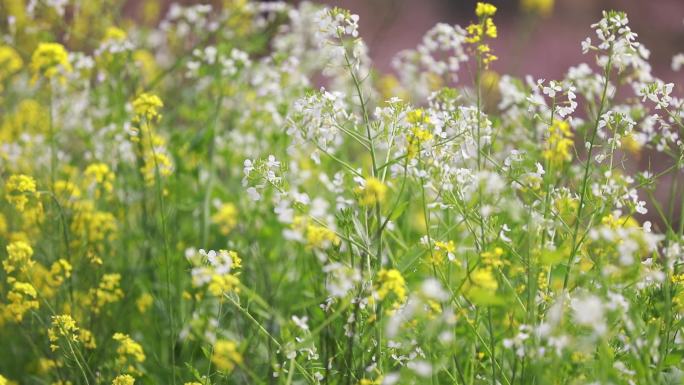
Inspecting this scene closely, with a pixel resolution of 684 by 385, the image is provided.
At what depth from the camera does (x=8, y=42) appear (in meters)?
3.36

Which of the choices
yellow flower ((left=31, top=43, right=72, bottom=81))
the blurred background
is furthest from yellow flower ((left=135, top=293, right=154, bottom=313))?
the blurred background

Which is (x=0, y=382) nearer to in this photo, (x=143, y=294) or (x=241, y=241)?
(x=143, y=294)

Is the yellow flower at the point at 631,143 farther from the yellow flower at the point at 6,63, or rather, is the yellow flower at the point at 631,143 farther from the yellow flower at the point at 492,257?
the yellow flower at the point at 6,63

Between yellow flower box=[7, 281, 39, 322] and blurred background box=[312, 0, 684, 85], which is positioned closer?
yellow flower box=[7, 281, 39, 322]

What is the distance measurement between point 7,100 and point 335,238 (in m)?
2.98

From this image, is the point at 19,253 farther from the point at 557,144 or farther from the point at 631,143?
the point at 631,143

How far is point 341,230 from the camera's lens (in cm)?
200

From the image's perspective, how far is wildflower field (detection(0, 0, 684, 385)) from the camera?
1627 mm

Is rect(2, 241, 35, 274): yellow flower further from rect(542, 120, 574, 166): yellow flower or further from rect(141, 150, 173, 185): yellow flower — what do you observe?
rect(542, 120, 574, 166): yellow flower

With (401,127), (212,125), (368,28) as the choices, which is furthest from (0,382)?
(368,28)

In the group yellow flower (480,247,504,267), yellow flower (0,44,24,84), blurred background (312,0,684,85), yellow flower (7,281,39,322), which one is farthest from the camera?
blurred background (312,0,684,85)

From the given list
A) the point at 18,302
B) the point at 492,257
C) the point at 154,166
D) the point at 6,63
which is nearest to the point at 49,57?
the point at 154,166

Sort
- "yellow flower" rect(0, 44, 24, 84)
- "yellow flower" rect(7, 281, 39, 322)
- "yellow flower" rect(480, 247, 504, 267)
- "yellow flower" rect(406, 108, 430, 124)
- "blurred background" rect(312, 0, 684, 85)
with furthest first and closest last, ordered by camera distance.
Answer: "blurred background" rect(312, 0, 684, 85), "yellow flower" rect(0, 44, 24, 84), "yellow flower" rect(7, 281, 39, 322), "yellow flower" rect(406, 108, 430, 124), "yellow flower" rect(480, 247, 504, 267)

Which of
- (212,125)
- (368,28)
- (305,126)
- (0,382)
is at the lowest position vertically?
(0,382)
